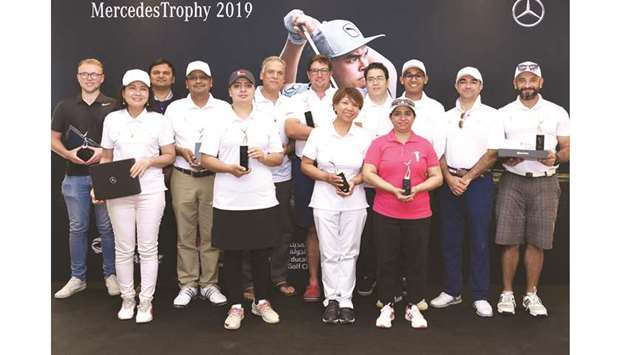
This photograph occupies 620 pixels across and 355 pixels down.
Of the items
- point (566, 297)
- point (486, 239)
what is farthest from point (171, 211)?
point (566, 297)

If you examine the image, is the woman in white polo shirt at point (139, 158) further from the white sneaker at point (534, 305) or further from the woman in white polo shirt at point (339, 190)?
the white sneaker at point (534, 305)

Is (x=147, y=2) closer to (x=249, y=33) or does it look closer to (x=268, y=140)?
(x=249, y=33)

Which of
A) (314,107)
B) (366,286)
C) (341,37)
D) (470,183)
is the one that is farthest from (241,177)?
(341,37)

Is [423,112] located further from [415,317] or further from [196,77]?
[196,77]

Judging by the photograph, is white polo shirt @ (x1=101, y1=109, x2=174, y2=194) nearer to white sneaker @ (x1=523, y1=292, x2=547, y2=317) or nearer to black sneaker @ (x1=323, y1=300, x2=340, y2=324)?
black sneaker @ (x1=323, y1=300, x2=340, y2=324)

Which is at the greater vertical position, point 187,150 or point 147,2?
point 147,2

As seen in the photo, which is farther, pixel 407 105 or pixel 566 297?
pixel 566 297

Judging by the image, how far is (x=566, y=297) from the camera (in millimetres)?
4070

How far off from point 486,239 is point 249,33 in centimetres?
246

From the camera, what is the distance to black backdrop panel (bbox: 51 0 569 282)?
13.9ft

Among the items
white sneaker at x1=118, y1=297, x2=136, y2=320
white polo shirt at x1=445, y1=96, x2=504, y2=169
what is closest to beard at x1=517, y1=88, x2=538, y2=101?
white polo shirt at x1=445, y1=96, x2=504, y2=169

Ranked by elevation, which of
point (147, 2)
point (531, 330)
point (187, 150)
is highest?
point (147, 2)

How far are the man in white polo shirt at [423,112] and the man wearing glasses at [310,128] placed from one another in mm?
556

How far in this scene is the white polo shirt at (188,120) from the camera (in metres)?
3.67
